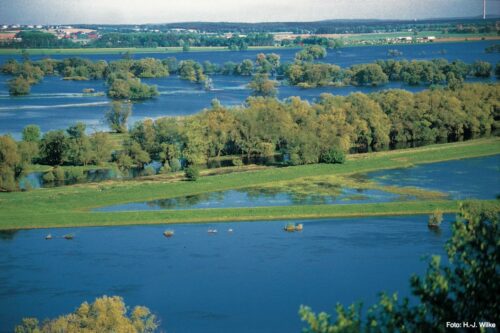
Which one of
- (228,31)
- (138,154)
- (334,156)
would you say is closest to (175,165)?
(138,154)

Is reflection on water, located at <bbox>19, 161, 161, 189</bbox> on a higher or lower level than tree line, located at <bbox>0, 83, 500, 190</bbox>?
lower

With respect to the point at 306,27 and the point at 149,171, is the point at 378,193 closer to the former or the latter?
the point at 149,171

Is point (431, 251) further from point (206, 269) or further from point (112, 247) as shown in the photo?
point (112, 247)

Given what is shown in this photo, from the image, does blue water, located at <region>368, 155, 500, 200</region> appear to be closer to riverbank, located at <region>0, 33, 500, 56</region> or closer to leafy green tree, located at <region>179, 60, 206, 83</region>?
leafy green tree, located at <region>179, 60, 206, 83</region>

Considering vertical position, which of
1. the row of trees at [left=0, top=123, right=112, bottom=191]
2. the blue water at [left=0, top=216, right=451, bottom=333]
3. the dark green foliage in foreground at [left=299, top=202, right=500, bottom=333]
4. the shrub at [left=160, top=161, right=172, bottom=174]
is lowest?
the blue water at [left=0, top=216, right=451, bottom=333]

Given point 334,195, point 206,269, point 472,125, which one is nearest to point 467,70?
point 472,125

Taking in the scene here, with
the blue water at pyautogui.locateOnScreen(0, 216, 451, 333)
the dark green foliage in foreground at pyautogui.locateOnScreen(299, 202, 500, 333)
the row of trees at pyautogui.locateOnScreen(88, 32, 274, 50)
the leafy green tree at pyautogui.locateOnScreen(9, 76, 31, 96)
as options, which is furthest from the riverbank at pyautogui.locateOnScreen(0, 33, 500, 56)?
the dark green foliage in foreground at pyautogui.locateOnScreen(299, 202, 500, 333)
